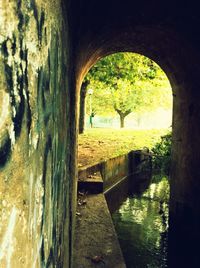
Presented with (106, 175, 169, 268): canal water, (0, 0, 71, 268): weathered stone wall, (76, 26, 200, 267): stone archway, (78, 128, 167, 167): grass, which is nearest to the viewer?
(0, 0, 71, 268): weathered stone wall

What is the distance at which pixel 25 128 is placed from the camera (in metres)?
1.17

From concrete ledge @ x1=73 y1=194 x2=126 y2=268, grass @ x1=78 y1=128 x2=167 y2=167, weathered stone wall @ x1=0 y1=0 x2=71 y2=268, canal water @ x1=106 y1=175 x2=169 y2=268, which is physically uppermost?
weathered stone wall @ x1=0 y1=0 x2=71 y2=268

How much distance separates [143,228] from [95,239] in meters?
3.54

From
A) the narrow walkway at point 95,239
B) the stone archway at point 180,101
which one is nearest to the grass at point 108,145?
the stone archway at point 180,101

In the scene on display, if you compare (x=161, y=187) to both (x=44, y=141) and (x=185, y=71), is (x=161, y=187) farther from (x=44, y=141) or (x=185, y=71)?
(x=44, y=141)

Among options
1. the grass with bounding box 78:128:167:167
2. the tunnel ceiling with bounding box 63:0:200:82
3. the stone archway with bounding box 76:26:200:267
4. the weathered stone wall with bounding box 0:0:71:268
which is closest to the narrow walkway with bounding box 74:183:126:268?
the stone archway with bounding box 76:26:200:267

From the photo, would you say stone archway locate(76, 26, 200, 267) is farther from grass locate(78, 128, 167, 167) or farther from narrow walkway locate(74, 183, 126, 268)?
grass locate(78, 128, 167, 167)

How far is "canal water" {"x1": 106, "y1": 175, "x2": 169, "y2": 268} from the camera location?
6922mm

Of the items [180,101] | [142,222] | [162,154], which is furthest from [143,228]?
[162,154]

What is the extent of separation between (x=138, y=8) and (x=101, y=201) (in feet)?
13.8

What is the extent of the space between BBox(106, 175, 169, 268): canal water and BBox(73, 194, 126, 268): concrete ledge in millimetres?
1251

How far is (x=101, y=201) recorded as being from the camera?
7371 mm

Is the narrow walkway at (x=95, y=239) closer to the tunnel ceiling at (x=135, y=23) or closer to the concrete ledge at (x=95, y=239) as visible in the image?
the concrete ledge at (x=95, y=239)

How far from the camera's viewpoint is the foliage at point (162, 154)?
16219 mm
